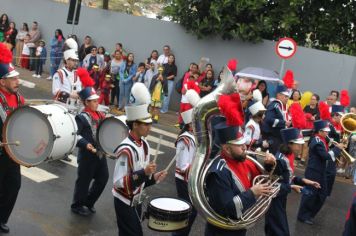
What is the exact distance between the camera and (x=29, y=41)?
19047mm

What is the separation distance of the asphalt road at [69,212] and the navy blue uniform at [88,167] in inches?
12.4

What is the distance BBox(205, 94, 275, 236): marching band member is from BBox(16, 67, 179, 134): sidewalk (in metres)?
9.03

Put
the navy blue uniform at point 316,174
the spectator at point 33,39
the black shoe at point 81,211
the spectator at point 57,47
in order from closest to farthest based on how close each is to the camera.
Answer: the black shoe at point 81,211 < the navy blue uniform at point 316,174 < the spectator at point 57,47 < the spectator at point 33,39

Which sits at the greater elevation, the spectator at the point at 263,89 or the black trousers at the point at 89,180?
the spectator at the point at 263,89

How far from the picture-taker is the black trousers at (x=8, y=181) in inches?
220

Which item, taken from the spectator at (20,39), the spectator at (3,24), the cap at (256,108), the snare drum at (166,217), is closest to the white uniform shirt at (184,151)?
the snare drum at (166,217)

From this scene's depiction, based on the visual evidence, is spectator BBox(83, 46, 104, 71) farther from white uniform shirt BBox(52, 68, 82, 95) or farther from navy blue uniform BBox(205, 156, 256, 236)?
navy blue uniform BBox(205, 156, 256, 236)

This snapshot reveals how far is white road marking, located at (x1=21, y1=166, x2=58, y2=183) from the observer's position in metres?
7.99

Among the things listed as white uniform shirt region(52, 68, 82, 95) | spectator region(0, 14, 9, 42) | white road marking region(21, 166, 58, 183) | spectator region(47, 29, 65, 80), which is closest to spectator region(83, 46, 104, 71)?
spectator region(47, 29, 65, 80)

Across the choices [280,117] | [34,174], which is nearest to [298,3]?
[280,117]

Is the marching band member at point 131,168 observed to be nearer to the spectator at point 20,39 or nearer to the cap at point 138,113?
the cap at point 138,113

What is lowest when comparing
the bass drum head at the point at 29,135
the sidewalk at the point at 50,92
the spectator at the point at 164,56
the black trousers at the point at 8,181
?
the sidewalk at the point at 50,92

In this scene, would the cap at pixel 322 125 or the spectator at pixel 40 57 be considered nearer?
the cap at pixel 322 125

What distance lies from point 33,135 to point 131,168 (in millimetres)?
1556
